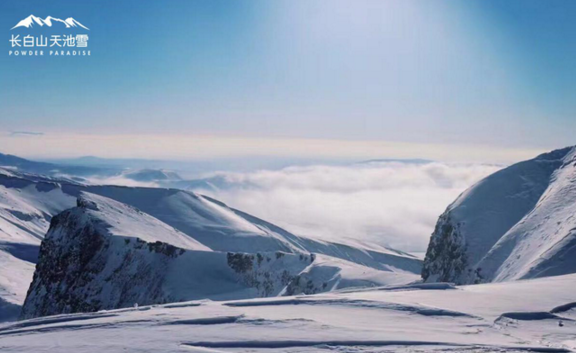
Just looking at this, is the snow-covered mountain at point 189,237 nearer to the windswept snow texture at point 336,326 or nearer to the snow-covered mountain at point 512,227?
the snow-covered mountain at point 512,227

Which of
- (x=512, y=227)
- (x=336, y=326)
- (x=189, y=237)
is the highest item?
(x=512, y=227)

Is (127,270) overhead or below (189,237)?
below

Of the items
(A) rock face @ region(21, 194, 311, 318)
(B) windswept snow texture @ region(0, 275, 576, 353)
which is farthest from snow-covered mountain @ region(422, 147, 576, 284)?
(A) rock face @ region(21, 194, 311, 318)

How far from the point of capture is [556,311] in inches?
688

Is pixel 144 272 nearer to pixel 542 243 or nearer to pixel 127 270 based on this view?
pixel 127 270

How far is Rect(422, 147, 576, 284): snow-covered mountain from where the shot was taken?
35.0 meters

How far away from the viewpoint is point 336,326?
1593 centimetres

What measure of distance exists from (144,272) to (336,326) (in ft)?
126

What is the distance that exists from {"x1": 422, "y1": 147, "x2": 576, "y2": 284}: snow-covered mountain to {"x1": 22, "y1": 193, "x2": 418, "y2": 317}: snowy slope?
4.77 meters

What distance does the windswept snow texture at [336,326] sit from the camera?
13.9 metres

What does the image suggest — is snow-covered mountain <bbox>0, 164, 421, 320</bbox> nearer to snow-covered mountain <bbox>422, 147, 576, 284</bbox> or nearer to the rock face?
the rock face

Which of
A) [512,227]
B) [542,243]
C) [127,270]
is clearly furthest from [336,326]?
[127,270]

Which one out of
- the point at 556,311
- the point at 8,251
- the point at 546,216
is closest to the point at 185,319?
the point at 556,311

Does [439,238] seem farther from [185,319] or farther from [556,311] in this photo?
[185,319]
